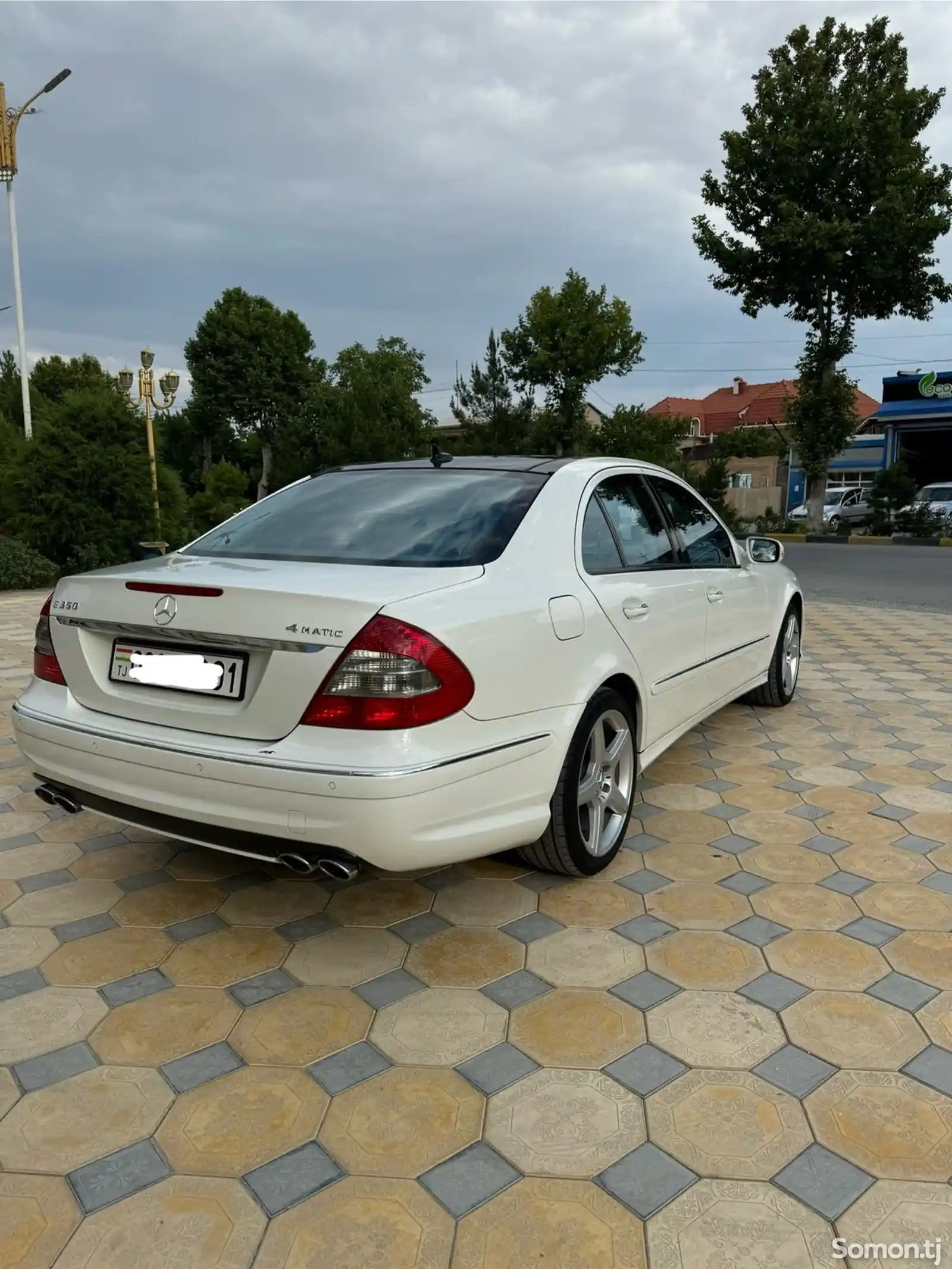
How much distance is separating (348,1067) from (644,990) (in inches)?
32.9

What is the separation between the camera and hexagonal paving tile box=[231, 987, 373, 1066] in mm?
2207

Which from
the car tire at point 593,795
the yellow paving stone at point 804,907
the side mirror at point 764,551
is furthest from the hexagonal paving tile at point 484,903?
the side mirror at point 764,551

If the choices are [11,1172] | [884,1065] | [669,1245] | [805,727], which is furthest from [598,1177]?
[805,727]

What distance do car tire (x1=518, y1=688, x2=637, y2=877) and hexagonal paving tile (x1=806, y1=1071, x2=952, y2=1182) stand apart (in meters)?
1.08

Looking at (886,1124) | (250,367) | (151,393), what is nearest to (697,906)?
(886,1124)

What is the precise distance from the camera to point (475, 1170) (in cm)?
183

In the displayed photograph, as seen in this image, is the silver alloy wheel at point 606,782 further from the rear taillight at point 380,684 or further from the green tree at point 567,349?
the green tree at point 567,349

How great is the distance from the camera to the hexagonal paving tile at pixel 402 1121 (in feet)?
6.09

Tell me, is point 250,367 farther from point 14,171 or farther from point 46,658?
point 46,658

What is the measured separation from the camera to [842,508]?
103ft

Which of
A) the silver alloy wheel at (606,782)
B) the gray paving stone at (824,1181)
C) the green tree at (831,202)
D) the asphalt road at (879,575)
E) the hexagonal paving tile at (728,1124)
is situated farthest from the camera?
the green tree at (831,202)

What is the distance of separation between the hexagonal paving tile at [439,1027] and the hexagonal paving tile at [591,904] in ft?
1.74

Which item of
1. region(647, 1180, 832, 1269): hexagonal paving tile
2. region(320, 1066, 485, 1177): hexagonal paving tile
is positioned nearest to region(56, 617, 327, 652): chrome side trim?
region(320, 1066, 485, 1177): hexagonal paving tile

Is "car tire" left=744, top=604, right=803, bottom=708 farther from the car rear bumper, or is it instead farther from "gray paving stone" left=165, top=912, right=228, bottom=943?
"gray paving stone" left=165, top=912, right=228, bottom=943
